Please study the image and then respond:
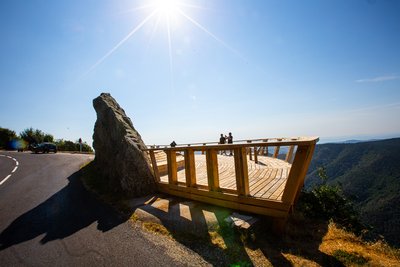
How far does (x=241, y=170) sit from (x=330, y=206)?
13.4 feet

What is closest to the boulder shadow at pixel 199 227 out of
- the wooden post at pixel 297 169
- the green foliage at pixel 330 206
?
the wooden post at pixel 297 169

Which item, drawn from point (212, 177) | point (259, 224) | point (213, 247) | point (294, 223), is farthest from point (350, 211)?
point (213, 247)

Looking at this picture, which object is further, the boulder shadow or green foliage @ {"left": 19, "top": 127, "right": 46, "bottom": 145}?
green foliage @ {"left": 19, "top": 127, "right": 46, "bottom": 145}

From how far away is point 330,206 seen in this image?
6941 mm

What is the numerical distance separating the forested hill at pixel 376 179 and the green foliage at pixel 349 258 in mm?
76853

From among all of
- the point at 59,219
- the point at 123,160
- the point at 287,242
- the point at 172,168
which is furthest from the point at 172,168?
the point at 287,242

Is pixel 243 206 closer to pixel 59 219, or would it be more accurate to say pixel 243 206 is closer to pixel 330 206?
pixel 330 206

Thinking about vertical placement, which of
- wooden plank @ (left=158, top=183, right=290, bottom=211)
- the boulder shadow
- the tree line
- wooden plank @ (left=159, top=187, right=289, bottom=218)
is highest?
the tree line

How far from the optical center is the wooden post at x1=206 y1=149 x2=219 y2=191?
5.75 meters

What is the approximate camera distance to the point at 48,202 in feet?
24.8

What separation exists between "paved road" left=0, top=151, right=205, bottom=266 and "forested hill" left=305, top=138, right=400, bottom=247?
255 feet

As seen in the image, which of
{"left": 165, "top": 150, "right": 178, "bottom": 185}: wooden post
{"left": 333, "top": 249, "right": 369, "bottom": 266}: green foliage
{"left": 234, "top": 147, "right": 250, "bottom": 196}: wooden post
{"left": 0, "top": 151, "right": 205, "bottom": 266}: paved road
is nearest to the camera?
{"left": 333, "top": 249, "right": 369, "bottom": 266}: green foliage

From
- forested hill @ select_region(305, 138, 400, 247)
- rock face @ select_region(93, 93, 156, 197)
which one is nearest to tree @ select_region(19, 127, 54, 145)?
rock face @ select_region(93, 93, 156, 197)

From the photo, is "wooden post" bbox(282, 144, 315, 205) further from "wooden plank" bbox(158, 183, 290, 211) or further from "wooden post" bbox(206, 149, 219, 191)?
"wooden post" bbox(206, 149, 219, 191)
